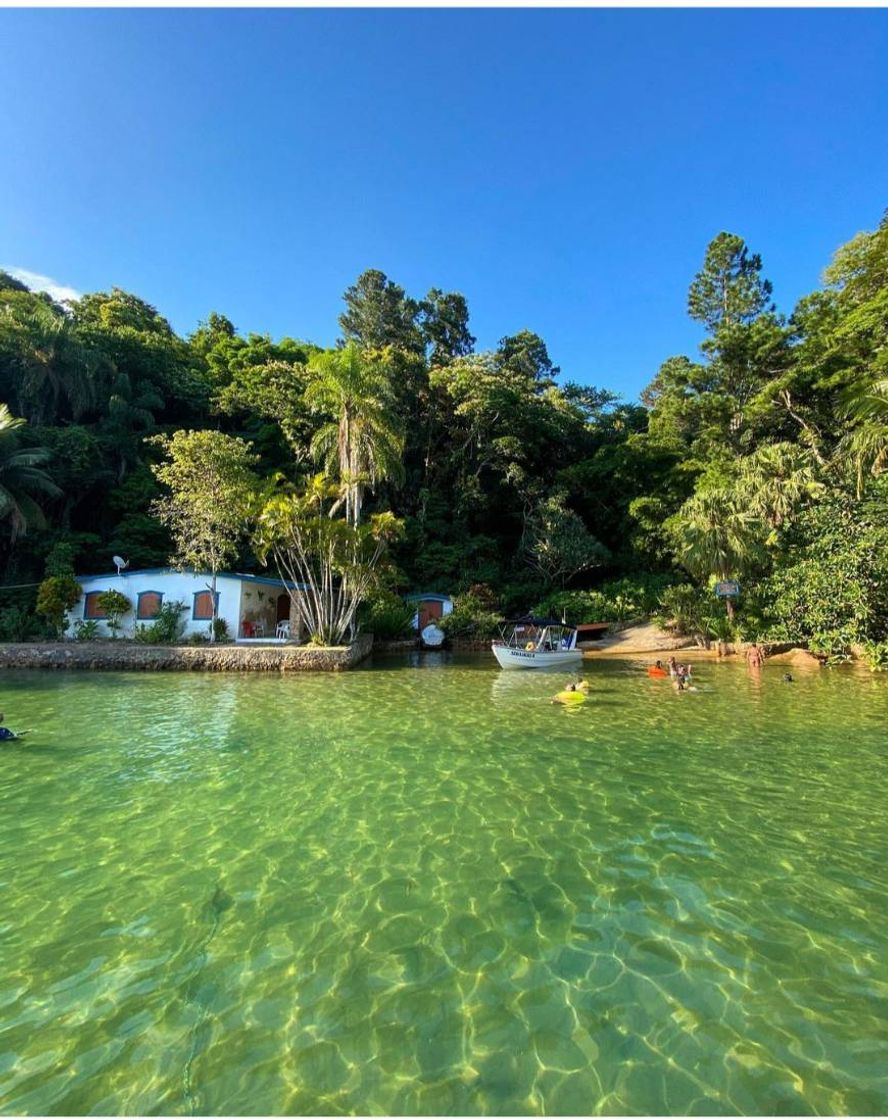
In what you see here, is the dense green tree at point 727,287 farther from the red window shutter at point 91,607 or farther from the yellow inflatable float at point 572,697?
the red window shutter at point 91,607

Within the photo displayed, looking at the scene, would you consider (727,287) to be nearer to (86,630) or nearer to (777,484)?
(777,484)

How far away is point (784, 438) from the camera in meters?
35.4

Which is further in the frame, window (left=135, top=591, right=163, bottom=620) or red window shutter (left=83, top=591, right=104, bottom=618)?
red window shutter (left=83, top=591, right=104, bottom=618)

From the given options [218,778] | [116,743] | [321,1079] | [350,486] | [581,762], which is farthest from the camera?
[350,486]

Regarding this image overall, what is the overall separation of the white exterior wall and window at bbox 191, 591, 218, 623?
0.09 meters

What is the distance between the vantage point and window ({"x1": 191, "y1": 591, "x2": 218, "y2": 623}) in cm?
2525

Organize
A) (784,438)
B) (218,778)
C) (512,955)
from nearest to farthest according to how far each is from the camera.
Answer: (512,955)
(218,778)
(784,438)

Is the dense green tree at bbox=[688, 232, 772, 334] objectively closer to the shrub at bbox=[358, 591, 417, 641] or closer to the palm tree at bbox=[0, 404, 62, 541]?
the shrub at bbox=[358, 591, 417, 641]

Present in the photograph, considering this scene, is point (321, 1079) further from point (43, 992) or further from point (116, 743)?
point (116, 743)

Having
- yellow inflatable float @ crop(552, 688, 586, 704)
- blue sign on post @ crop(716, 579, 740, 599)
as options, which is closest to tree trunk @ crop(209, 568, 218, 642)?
yellow inflatable float @ crop(552, 688, 586, 704)

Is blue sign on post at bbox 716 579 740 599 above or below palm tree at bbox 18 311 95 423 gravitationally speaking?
below

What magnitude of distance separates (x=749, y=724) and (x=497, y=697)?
6.22 m

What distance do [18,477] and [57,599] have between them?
827cm

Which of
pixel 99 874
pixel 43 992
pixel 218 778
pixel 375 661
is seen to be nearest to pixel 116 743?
pixel 218 778
